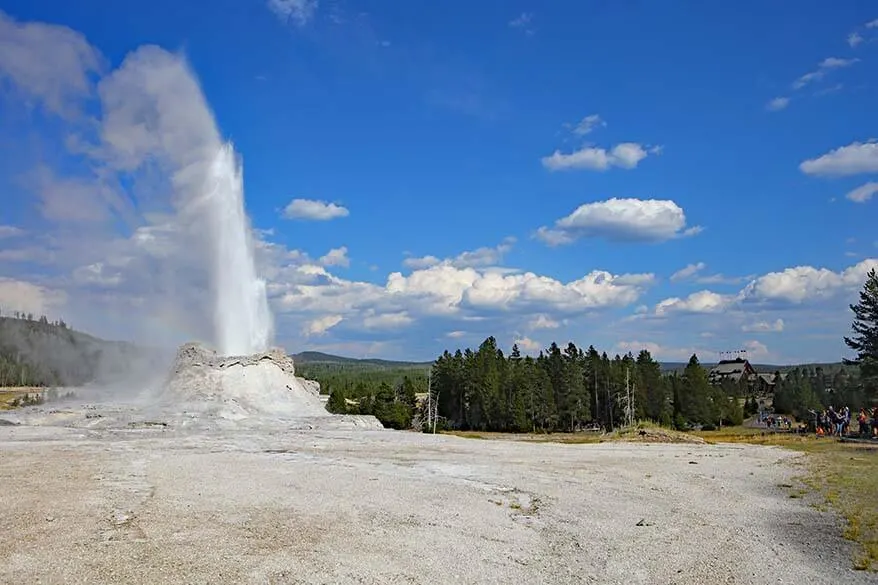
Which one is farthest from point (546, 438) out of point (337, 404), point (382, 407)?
point (337, 404)

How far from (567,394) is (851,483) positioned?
65.0 m

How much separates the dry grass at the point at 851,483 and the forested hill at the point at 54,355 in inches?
2796

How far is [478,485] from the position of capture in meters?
19.7

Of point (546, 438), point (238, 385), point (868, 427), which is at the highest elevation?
point (238, 385)

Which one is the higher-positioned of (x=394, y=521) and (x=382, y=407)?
(x=382, y=407)

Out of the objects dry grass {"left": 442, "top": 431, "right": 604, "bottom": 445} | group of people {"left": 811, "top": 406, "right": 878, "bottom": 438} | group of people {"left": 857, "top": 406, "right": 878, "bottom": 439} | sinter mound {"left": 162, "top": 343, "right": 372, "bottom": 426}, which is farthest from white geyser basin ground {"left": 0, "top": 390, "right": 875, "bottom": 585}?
dry grass {"left": 442, "top": 431, "right": 604, "bottom": 445}

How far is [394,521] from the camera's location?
14336 millimetres

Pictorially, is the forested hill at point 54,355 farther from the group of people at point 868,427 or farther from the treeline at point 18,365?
the group of people at point 868,427

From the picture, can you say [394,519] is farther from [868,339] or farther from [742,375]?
[742,375]

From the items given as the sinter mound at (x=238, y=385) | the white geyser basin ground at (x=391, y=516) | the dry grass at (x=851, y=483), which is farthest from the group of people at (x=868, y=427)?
the sinter mound at (x=238, y=385)

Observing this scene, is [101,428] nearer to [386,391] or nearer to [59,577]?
[59,577]

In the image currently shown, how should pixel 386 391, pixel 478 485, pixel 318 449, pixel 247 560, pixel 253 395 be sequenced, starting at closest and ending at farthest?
pixel 247 560 < pixel 478 485 < pixel 318 449 < pixel 253 395 < pixel 386 391

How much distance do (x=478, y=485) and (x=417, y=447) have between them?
12.0 meters

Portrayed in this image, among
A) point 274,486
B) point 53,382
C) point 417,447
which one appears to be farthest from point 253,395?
point 53,382
